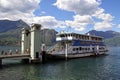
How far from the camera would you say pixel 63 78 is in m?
30.4

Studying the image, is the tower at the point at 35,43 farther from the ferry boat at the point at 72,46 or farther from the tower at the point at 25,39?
the tower at the point at 25,39

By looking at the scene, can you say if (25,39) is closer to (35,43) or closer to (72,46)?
(35,43)

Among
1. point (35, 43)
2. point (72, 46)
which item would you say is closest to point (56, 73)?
point (35, 43)

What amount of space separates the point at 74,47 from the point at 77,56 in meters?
3.73

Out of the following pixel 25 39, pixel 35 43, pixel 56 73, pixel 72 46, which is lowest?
pixel 56 73

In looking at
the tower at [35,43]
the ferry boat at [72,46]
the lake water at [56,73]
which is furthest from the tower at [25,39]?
the lake water at [56,73]

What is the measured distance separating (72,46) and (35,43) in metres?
16.8

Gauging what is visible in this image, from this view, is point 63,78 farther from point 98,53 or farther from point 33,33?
point 98,53

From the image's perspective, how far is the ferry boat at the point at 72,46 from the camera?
56.8 meters

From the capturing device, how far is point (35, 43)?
48.1 metres

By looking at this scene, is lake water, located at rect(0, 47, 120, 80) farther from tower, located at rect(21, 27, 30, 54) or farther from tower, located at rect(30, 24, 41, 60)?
tower, located at rect(21, 27, 30, 54)

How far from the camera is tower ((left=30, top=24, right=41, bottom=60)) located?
47.9m

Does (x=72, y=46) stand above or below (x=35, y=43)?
below

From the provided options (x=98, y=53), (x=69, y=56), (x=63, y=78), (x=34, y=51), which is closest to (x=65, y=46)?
(x=69, y=56)
